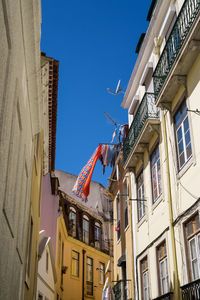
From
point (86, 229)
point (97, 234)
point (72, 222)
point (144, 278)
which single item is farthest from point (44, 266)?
point (97, 234)

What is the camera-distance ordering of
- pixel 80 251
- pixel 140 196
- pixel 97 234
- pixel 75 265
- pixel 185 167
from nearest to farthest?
pixel 185 167, pixel 140 196, pixel 75 265, pixel 80 251, pixel 97 234

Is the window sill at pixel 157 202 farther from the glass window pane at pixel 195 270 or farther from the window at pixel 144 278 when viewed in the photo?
the glass window pane at pixel 195 270

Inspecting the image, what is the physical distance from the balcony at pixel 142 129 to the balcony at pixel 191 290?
480 cm

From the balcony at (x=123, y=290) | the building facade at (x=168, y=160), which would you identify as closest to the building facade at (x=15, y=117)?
the building facade at (x=168, y=160)

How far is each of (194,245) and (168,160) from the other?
261 centimetres

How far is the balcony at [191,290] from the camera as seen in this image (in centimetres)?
849

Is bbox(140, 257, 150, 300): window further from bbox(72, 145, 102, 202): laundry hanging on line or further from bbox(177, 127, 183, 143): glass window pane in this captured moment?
bbox(177, 127, 183, 143): glass window pane

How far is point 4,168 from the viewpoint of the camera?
5758mm

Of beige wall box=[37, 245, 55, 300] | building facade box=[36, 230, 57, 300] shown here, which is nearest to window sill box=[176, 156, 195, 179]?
building facade box=[36, 230, 57, 300]

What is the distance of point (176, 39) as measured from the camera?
420 inches

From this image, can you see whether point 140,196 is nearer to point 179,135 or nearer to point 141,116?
point 141,116

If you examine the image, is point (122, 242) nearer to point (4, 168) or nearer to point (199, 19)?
point (199, 19)

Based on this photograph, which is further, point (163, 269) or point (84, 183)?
point (84, 183)

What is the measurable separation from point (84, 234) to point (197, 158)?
23.0 m
